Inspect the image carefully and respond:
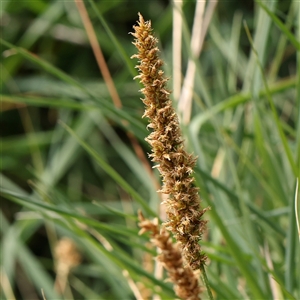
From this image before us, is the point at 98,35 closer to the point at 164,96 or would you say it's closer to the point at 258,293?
the point at 258,293

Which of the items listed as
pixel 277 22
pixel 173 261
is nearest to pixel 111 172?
pixel 277 22

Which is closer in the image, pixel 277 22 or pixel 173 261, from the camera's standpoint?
pixel 173 261

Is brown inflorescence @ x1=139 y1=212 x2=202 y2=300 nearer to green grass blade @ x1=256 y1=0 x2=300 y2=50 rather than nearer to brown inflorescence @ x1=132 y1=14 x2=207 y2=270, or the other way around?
brown inflorescence @ x1=132 y1=14 x2=207 y2=270

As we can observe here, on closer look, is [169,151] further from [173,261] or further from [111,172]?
[111,172]

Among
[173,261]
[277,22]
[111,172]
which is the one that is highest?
[277,22]

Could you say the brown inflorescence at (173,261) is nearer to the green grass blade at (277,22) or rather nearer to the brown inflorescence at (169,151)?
the brown inflorescence at (169,151)

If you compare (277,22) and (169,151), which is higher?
(277,22)

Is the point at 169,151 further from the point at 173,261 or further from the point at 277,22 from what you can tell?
the point at 277,22

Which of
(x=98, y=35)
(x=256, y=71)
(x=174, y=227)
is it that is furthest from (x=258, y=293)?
(x=98, y=35)
